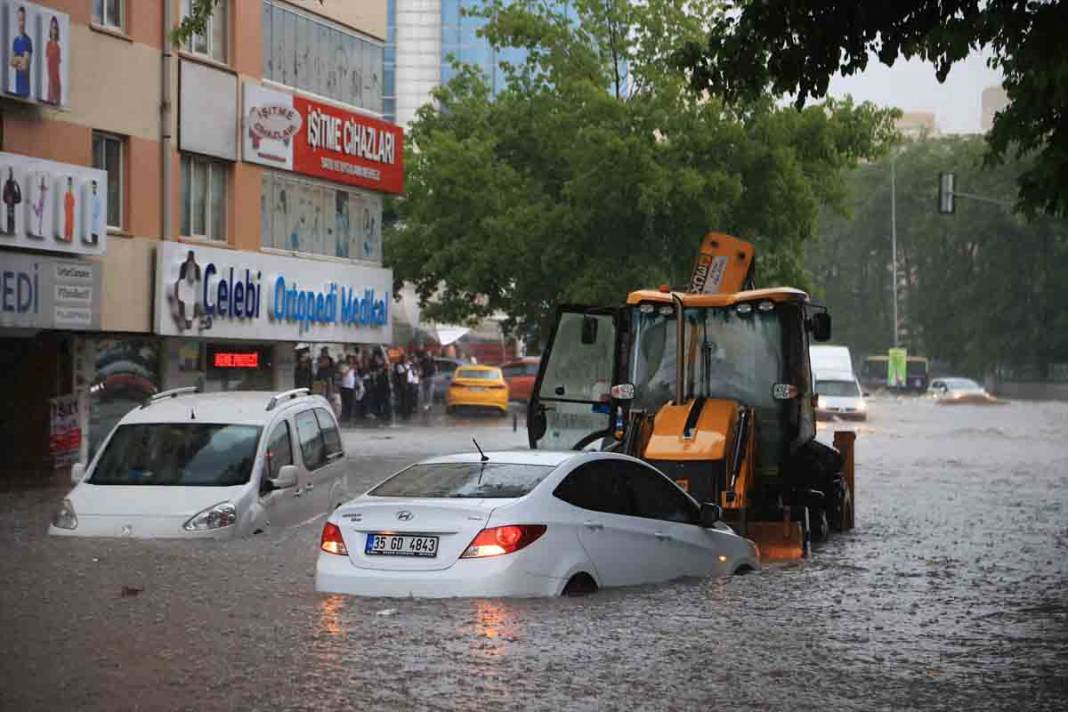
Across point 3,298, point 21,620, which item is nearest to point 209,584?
point 21,620

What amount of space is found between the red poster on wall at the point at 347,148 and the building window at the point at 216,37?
210 centimetres

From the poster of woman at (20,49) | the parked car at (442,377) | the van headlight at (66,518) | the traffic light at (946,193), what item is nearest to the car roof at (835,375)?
the traffic light at (946,193)

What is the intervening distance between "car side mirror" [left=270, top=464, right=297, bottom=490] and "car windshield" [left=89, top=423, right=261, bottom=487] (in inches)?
11.0

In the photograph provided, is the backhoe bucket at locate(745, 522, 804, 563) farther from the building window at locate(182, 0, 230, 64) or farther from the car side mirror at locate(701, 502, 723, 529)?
the building window at locate(182, 0, 230, 64)

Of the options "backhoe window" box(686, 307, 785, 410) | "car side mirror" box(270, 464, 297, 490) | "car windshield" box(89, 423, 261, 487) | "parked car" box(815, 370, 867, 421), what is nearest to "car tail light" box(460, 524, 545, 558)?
"car side mirror" box(270, 464, 297, 490)

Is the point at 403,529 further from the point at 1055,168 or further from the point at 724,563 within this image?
the point at 1055,168

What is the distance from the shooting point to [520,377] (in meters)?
65.8

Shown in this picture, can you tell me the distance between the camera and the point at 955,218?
10788 centimetres

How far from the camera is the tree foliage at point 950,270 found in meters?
102

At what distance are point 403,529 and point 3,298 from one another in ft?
52.1

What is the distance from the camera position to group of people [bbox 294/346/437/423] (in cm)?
5091

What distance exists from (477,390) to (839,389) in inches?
440

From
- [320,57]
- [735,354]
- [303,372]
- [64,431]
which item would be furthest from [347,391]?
[735,354]

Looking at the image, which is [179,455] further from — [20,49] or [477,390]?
[477,390]
